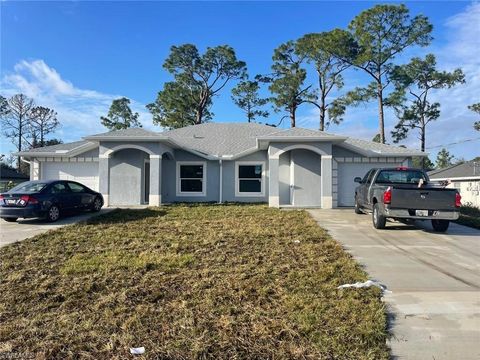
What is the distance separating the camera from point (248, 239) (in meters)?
9.09

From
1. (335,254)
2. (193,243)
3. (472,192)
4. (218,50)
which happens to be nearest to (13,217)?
(193,243)

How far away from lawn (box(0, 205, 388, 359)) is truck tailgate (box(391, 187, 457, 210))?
2.62 metres

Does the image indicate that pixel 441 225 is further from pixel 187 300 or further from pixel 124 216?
pixel 124 216

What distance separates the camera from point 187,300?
16.0 ft

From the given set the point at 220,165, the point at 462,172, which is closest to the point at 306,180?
the point at 220,165

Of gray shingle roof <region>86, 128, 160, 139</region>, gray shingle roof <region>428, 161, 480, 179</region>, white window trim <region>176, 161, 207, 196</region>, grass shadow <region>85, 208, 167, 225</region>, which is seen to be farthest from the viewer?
gray shingle roof <region>428, 161, 480, 179</region>

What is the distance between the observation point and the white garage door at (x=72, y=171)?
1920 centimetres

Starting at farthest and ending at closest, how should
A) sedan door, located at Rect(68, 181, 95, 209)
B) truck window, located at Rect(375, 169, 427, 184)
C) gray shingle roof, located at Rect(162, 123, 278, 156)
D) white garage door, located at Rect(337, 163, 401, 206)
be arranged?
gray shingle roof, located at Rect(162, 123, 278, 156), white garage door, located at Rect(337, 163, 401, 206), sedan door, located at Rect(68, 181, 95, 209), truck window, located at Rect(375, 169, 427, 184)

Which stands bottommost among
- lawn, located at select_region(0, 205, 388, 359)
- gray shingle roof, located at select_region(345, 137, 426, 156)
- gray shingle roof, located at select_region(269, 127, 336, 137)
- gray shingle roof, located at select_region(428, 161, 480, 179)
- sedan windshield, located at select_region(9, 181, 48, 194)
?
lawn, located at select_region(0, 205, 388, 359)

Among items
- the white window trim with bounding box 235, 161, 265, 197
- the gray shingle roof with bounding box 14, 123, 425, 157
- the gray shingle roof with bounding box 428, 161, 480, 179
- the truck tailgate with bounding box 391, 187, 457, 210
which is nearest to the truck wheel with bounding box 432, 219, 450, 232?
the truck tailgate with bounding box 391, 187, 457, 210

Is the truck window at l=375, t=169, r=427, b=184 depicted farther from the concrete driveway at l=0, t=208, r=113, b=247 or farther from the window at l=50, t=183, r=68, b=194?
the window at l=50, t=183, r=68, b=194

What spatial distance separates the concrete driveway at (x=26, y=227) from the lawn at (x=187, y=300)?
3.12ft

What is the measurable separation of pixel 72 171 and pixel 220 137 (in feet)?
27.3

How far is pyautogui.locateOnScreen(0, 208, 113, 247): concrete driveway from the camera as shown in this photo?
948cm
